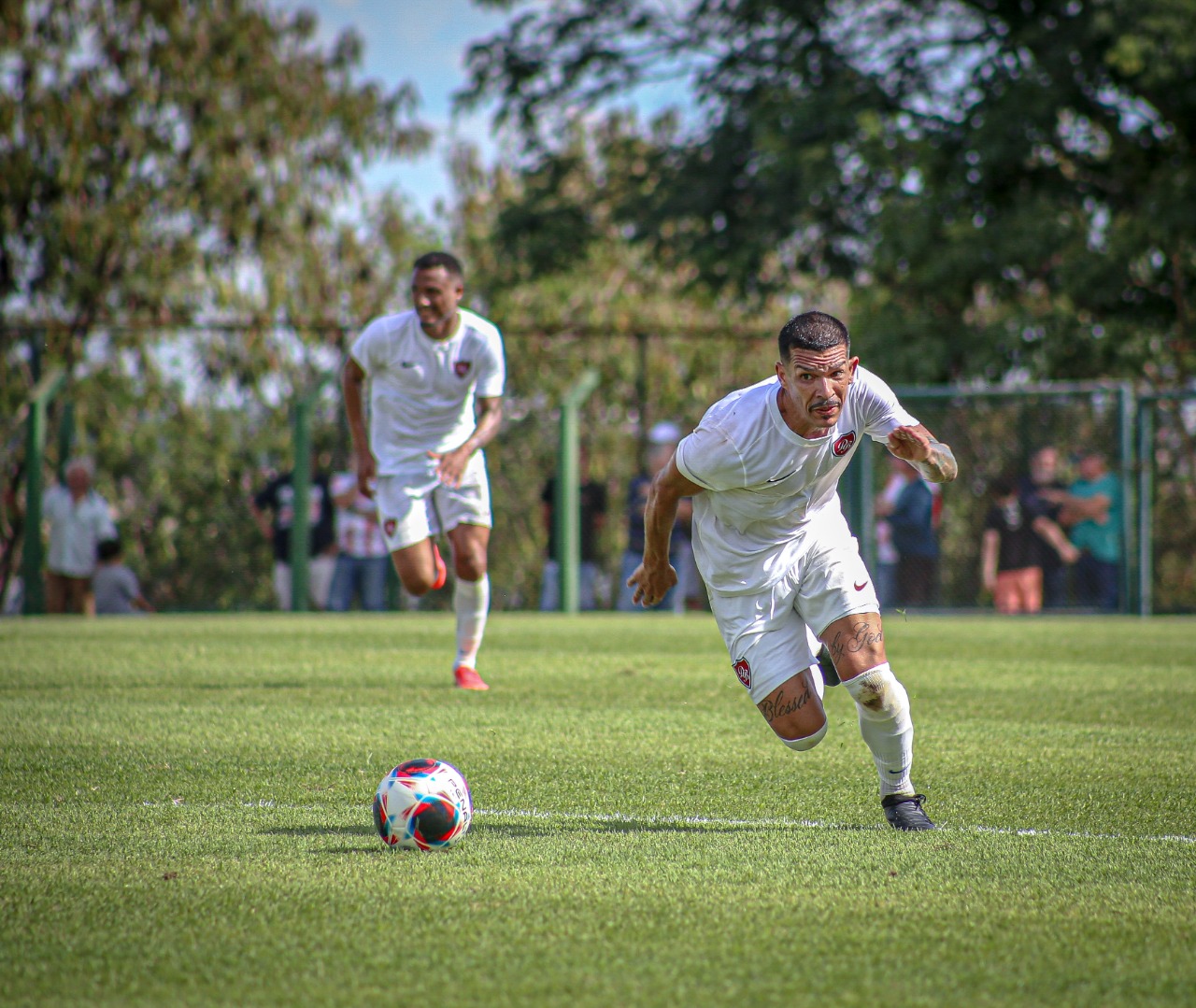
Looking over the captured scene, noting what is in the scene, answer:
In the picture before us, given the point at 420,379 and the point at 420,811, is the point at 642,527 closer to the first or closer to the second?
the point at 420,379

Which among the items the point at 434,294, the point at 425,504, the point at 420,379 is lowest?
the point at 425,504

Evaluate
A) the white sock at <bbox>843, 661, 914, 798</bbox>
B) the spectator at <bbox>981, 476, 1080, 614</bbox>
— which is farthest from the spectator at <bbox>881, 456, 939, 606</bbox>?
the white sock at <bbox>843, 661, 914, 798</bbox>

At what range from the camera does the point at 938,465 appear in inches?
189

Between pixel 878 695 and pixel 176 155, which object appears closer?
pixel 878 695

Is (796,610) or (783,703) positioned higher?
(796,610)

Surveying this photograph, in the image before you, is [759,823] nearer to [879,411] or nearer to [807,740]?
[807,740]

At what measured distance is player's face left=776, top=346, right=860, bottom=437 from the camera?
485cm

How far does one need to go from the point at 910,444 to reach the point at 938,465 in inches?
6.8

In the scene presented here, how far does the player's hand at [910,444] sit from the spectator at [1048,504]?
12.3 m

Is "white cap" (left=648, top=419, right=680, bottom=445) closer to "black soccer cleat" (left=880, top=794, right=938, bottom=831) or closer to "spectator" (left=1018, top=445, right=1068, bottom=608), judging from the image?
"spectator" (left=1018, top=445, right=1068, bottom=608)

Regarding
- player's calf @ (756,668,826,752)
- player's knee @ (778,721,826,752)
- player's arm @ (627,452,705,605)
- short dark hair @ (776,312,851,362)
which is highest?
short dark hair @ (776,312,851,362)

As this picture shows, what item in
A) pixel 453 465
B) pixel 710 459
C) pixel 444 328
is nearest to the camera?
pixel 710 459

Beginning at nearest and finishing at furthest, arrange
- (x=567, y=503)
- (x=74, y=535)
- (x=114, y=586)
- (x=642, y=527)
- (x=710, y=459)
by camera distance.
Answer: (x=710, y=459) < (x=74, y=535) < (x=114, y=586) < (x=642, y=527) < (x=567, y=503)

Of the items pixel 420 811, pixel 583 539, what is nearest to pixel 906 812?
pixel 420 811
